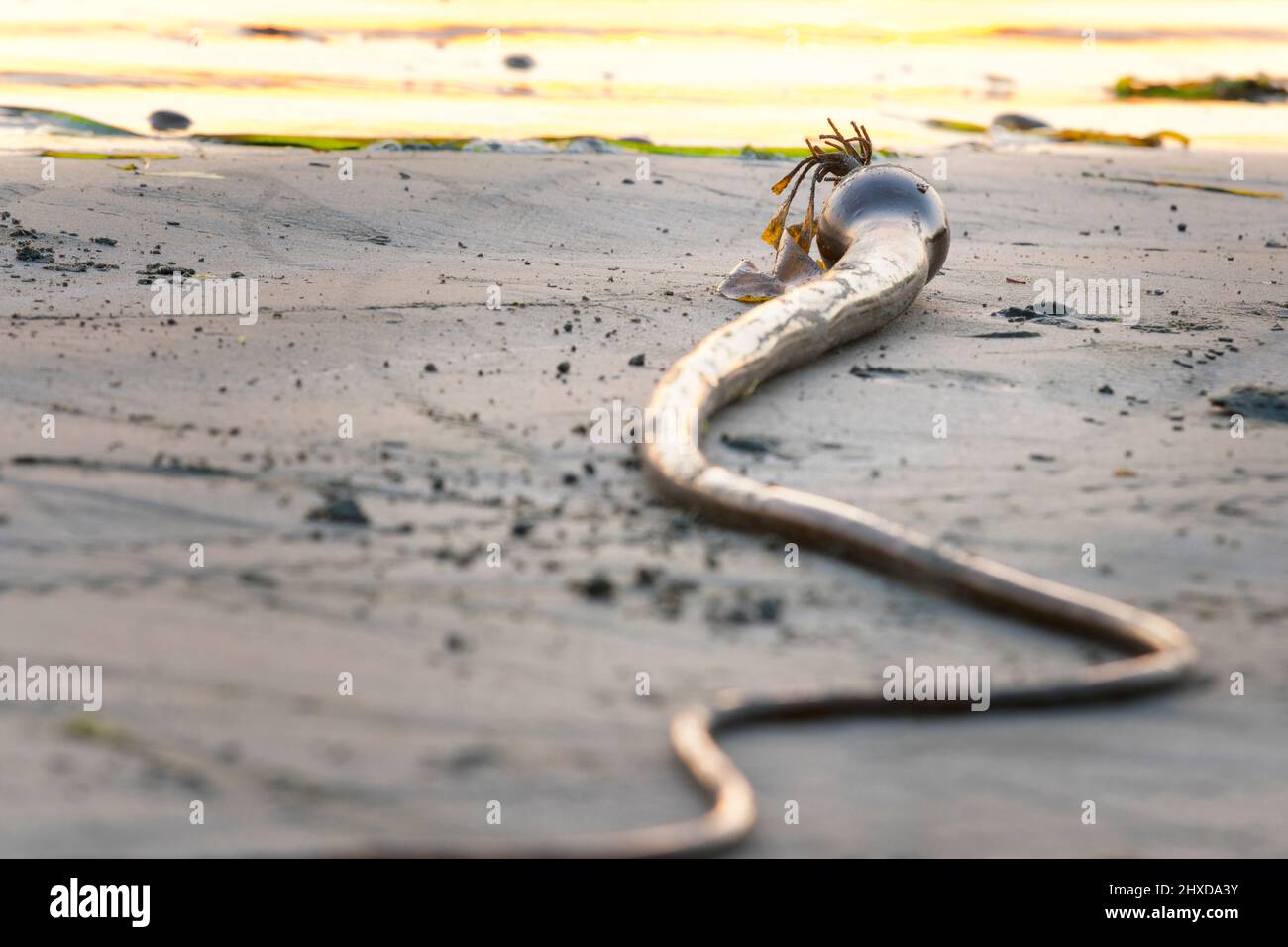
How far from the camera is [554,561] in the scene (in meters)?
3.59

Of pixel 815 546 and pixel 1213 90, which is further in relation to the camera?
pixel 1213 90

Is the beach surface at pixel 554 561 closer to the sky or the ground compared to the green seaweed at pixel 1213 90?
closer to the ground

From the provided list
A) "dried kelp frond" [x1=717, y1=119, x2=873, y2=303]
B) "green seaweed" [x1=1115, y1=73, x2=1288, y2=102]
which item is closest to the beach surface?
"dried kelp frond" [x1=717, y1=119, x2=873, y2=303]

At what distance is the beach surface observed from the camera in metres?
2.49

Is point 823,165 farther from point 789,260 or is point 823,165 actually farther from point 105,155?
point 105,155

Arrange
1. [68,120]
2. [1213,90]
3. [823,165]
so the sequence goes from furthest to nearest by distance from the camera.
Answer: [1213,90]
[68,120]
[823,165]

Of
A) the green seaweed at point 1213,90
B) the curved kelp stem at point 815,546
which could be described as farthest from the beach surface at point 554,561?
the green seaweed at point 1213,90

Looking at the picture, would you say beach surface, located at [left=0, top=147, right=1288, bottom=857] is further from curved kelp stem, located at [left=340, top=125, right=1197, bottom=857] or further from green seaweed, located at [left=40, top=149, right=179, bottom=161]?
green seaweed, located at [left=40, top=149, right=179, bottom=161]

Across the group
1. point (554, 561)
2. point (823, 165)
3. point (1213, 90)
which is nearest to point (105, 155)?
point (823, 165)

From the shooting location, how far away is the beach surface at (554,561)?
8.18 ft

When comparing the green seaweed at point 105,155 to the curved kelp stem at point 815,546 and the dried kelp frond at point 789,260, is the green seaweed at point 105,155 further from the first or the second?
the curved kelp stem at point 815,546

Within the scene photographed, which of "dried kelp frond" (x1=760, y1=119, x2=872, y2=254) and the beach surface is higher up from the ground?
"dried kelp frond" (x1=760, y1=119, x2=872, y2=254)
